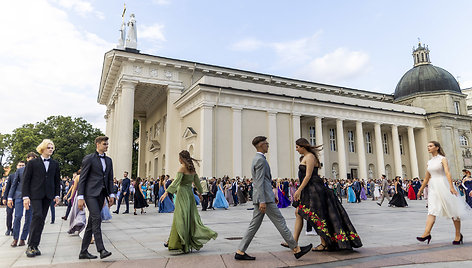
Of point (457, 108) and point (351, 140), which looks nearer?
point (351, 140)

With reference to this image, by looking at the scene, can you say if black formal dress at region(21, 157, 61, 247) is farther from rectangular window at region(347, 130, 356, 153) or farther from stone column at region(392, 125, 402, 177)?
stone column at region(392, 125, 402, 177)

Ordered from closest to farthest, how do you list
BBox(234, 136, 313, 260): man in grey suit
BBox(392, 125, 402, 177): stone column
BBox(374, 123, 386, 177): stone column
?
1. BBox(234, 136, 313, 260): man in grey suit
2. BBox(374, 123, 386, 177): stone column
3. BBox(392, 125, 402, 177): stone column

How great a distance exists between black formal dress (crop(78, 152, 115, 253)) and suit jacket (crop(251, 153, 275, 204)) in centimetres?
247

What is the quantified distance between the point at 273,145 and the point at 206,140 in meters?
5.90

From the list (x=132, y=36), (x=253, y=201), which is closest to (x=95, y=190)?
(x=253, y=201)

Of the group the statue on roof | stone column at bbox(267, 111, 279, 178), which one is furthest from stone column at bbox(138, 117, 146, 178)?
stone column at bbox(267, 111, 279, 178)

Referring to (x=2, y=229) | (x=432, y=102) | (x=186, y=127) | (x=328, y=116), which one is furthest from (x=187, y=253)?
(x=432, y=102)

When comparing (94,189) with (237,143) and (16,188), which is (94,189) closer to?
(16,188)

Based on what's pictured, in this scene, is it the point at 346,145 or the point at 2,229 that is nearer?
the point at 2,229

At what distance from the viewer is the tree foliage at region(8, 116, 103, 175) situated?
50000 mm

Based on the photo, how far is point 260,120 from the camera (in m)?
27.2

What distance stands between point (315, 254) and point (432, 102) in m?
42.3

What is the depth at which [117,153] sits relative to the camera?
27984 millimetres

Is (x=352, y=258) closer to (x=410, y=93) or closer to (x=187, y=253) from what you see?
(x=187, y=253)
